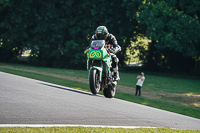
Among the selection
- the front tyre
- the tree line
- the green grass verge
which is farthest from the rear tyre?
the tree line

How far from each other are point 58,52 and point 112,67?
78.0 feet

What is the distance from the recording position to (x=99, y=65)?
332 inches

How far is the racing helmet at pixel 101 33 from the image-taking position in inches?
336

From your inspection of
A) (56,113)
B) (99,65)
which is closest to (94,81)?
(99,65)

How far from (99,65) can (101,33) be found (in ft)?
3.33

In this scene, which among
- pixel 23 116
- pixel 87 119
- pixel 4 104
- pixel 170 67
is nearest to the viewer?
pixel 23 116

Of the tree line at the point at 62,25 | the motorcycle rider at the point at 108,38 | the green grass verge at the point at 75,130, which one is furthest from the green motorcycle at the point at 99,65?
the tree line at the point at 62,25

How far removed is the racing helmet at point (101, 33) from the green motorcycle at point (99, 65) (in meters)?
0.35

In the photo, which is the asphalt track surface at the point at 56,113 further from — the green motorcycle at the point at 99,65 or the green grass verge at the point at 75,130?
the green motorcycle at the point at 99,65

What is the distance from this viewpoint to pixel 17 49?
117 feet

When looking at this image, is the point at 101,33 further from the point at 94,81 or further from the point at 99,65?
the point at 94,81

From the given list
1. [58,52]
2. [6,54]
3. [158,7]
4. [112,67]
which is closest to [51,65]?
[58,52]

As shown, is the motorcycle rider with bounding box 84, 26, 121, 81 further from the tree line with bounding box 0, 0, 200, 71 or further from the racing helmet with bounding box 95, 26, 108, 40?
the tree line with bounding box 0, 0, 200, 71

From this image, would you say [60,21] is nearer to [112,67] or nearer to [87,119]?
[112,67]
